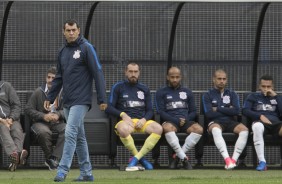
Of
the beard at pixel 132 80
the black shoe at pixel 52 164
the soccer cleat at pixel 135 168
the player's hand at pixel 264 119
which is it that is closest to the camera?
the soccer cleat at pixel 135 168

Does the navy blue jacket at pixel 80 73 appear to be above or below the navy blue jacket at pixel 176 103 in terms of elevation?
above

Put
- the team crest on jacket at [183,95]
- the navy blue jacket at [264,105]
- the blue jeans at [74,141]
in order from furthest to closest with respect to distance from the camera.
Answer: the team crest on jacket at [183,95] → the navy blue jacket at [264,105] → the blue jeans at [74,141]

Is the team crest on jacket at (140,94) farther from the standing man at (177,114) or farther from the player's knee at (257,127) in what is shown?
the player's knee at (257,127)

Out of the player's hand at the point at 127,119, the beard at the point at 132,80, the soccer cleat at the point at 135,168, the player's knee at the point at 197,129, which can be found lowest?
the soccer cleat at the point at 135,168

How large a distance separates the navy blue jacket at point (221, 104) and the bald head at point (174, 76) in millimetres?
449

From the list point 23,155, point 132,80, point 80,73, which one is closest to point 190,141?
point 132,80

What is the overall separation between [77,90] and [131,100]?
10.3 feet

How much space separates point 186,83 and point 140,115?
1.30 meters

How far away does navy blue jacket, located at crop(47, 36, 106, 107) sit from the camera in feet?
31.8

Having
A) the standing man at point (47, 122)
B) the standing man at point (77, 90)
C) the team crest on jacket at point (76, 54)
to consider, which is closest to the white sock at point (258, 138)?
the standing man at point (47, 122)

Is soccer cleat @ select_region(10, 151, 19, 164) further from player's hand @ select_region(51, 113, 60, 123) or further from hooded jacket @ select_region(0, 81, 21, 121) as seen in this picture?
player's hand @ select_region(51, 113, 60, 123)

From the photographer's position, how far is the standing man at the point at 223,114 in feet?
41.2

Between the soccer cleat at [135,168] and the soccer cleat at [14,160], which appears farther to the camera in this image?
the soccer cleat at [135,168]
